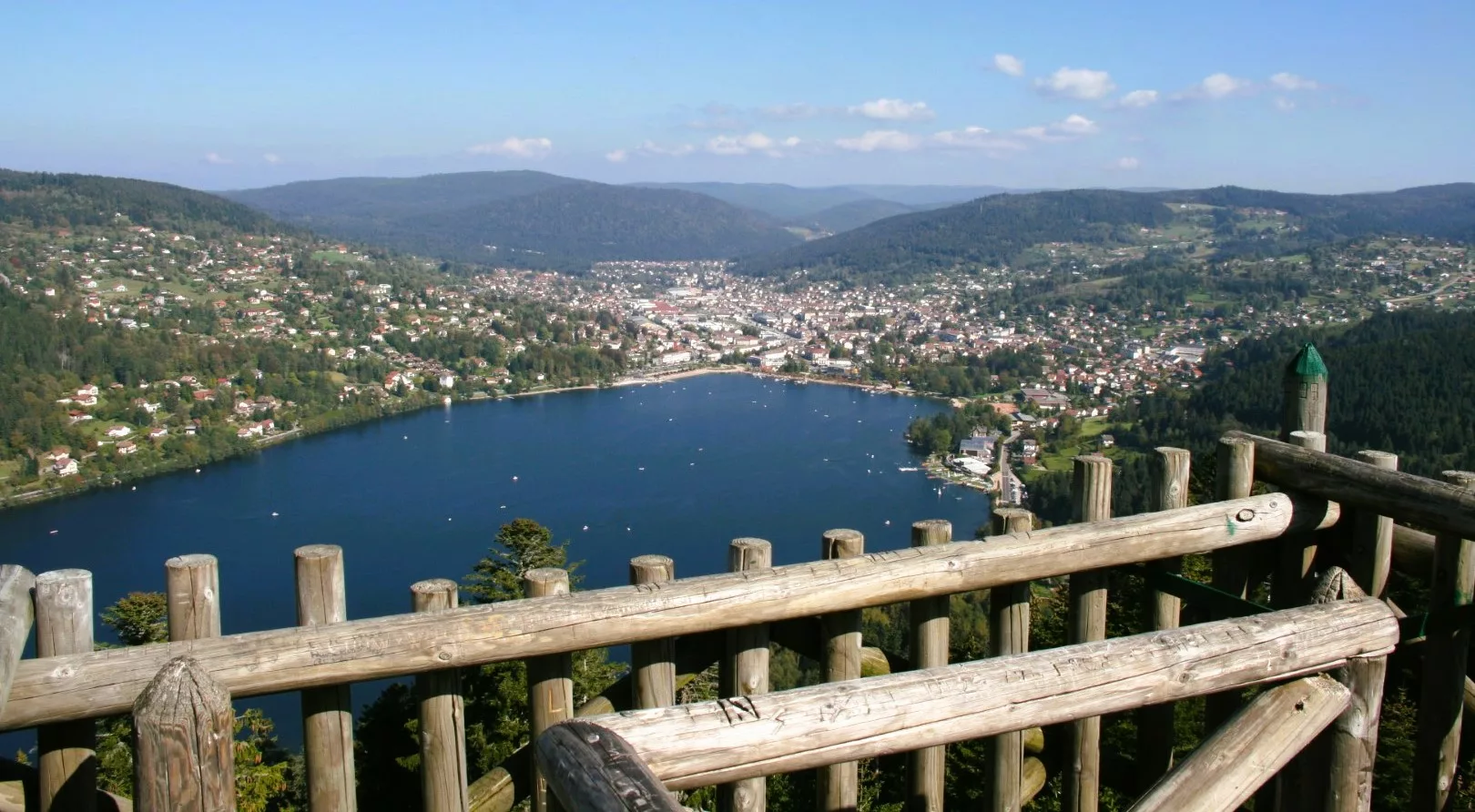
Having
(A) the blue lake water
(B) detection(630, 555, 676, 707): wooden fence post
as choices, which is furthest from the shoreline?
(B) detection(630, 555, 676, 707): wooden fence post

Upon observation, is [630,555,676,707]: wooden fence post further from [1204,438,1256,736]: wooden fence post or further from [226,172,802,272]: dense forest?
[226,172,802,272]: dense forest

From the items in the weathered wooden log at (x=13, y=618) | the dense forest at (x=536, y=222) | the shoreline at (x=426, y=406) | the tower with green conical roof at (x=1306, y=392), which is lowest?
the shoreline at (x=426, y=406)

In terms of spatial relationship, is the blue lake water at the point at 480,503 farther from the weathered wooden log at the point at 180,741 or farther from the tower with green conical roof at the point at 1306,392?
the weathered wooden log at the point at 180,741

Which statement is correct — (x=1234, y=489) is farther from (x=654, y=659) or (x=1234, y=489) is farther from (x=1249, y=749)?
(x=654, y=659)

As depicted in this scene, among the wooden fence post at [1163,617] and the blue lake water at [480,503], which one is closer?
the wooden fence post at [1163,617]

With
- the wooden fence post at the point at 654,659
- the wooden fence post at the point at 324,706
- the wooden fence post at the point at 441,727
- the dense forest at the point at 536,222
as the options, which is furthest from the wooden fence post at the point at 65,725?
the dense forest at the point at 536,222

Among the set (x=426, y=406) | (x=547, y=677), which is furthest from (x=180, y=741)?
(x=426, y=406)
